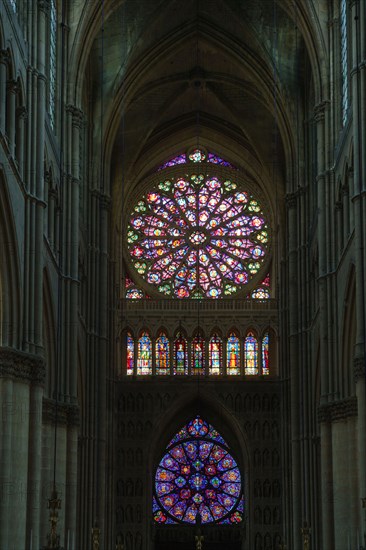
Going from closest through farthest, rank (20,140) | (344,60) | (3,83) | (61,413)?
(3,83) → (20,140) → (61,413) → (344,60)

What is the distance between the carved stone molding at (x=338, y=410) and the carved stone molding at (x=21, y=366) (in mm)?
10177

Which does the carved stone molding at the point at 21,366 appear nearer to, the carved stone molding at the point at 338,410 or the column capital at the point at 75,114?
the carved stone molding at the point at 338,410

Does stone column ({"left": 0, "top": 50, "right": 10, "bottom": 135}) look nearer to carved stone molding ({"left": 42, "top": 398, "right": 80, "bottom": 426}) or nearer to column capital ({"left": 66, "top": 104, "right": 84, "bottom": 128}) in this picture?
carved stone molding ({"left": 42, "top": 398, "right": 80, "bottom": 426})

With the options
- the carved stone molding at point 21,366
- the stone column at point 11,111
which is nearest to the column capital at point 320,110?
the stone column at point 11,111

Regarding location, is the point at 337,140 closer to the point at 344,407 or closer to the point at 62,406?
the point at 344,407

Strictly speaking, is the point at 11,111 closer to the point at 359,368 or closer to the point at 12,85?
the point at 12,85

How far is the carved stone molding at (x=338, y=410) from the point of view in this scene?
128 ft

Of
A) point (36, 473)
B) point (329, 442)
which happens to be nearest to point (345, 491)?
point (329, 442)

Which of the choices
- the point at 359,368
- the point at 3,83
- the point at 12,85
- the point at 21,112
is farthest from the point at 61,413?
the point at 3,83

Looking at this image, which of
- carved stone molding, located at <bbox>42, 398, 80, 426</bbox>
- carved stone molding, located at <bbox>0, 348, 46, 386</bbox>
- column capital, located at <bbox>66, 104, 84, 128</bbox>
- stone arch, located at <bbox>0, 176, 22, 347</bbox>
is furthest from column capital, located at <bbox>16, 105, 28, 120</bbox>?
carved stone molding, located at <bbox>42, 398, 80, 426</bbox>

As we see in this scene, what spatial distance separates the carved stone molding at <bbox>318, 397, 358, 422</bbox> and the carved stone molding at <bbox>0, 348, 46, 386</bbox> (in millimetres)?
10177

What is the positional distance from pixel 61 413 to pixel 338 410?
8433mm

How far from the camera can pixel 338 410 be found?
39531 millimetres

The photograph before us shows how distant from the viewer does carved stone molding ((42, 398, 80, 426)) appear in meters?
38.9
